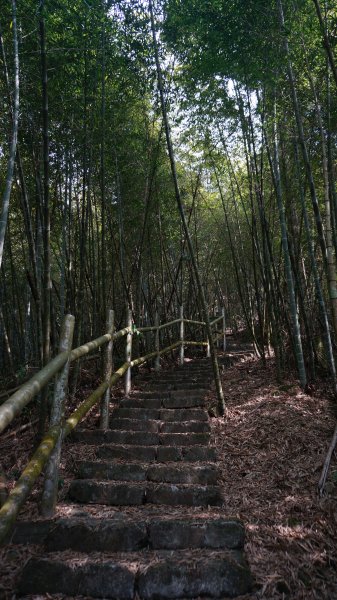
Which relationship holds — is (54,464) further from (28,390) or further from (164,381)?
(164,381)

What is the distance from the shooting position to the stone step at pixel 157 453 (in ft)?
9.66

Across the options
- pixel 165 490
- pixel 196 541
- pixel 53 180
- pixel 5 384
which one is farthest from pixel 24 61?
pixel 196 541

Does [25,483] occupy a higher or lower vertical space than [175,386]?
higher

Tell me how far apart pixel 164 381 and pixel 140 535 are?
3058 mm

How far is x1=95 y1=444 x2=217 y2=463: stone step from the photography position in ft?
9.66

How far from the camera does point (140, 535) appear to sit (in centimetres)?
198

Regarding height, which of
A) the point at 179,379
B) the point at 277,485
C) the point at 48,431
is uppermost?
the point at 48,431

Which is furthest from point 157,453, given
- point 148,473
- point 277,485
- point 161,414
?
point 277,485

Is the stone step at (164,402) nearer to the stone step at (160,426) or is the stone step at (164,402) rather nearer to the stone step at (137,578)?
the stone step at (160,426)

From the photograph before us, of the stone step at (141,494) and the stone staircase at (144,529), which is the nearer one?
the stone staircase at (144,529)

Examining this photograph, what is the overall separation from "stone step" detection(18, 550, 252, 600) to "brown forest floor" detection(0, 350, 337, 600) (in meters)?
0.08

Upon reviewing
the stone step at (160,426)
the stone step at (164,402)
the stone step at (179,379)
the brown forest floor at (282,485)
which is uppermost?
the stone step at (179,379)

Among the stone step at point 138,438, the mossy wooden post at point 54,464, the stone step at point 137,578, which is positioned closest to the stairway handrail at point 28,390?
the mossy wooden post at point 54,464

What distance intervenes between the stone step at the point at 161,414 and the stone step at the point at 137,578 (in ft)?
6.29
